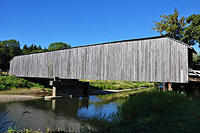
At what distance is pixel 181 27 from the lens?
2561 centimetres

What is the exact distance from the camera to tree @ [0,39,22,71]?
4281cm

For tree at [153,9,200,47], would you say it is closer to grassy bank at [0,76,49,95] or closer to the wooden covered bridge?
the wooden covered bridge

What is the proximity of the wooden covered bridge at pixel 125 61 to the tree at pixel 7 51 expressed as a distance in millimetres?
31752

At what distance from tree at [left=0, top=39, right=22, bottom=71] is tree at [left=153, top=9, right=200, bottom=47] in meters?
42.8

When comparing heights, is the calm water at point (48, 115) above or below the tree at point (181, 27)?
below

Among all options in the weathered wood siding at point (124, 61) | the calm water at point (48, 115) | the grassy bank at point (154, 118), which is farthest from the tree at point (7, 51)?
the grassy bank at point (154, 118)

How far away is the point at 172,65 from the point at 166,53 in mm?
1002

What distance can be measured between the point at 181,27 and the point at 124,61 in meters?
19.0

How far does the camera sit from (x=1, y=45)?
44.4m

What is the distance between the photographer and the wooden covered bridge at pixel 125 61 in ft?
34.6

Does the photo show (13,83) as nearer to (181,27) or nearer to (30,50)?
(181,27)

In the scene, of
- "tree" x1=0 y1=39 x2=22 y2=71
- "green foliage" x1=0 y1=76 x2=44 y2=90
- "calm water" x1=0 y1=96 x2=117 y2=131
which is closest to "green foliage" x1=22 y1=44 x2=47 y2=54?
"tree" x1=0 y1=39 x2=22 y2=71

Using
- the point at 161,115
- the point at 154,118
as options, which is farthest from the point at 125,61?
the point at 154,118

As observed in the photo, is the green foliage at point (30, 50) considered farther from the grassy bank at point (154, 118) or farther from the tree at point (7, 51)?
the grassy bank at point (154, 118)
